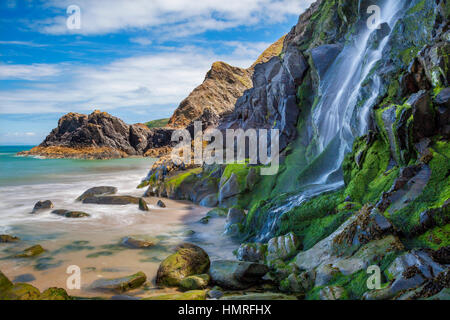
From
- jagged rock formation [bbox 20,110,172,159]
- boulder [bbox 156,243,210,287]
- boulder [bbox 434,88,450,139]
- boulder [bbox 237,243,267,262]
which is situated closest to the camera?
boulder [bbox 156,243,210,287]

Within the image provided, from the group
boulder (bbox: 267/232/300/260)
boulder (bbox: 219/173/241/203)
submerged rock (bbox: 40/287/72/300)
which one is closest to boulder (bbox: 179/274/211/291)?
boulder (bbox: 267/232/300/260)

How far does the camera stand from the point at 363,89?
1144cm

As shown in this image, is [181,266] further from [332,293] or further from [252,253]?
[332,293]

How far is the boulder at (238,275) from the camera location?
6.16 meters

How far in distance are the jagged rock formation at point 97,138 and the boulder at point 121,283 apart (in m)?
68.1

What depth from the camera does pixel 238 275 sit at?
6.20 metres

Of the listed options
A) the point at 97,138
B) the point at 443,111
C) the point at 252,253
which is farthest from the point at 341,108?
the point at 97,138

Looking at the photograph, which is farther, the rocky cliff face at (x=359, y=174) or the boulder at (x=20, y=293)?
the rocky cliff face at (x=359, y=174)

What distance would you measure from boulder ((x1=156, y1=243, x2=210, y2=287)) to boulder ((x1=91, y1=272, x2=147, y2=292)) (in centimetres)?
39

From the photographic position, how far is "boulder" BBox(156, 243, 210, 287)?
6.59 meters

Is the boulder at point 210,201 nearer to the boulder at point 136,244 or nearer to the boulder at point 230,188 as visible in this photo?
the boulder at point 230,188

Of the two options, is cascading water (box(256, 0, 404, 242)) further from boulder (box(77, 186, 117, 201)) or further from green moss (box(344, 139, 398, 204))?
boulder (box(77, 186, 117, 201))

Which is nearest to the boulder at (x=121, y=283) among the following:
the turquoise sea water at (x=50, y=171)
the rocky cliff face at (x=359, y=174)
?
the rocky cliff face at (x=359, y=174)

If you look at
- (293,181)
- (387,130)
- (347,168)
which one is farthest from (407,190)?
(293,181)
